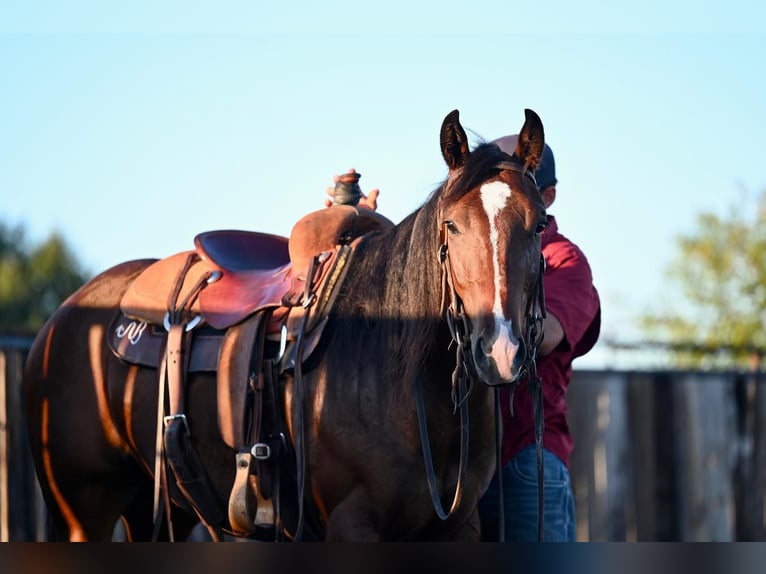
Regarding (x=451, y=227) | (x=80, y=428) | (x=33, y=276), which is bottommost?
(x=80, y=428)

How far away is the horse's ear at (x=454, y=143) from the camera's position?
355 cm

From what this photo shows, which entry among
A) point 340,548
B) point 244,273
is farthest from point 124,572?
point 244,273

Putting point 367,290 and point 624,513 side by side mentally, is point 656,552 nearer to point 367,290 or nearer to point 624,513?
point 367,290

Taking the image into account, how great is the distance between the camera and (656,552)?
2.27 meters

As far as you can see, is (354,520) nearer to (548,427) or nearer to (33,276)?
(548,427)

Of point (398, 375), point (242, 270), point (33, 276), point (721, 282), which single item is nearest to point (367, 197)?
point (242, 270)

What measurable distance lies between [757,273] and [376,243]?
12412mm

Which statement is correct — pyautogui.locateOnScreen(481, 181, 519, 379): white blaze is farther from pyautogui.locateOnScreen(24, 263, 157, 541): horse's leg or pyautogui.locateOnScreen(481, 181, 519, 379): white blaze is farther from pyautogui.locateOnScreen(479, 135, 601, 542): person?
pyautogui.locateOnScreen(24, 263, 157, 541): horse's leg

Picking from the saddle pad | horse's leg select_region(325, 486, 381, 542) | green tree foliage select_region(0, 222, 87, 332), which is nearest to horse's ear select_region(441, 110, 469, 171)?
horse's leg select_region(325, 486, 381, 542)

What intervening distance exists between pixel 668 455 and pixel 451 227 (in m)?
6.93

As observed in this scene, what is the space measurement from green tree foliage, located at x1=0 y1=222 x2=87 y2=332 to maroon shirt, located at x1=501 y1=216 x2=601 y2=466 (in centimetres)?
3087

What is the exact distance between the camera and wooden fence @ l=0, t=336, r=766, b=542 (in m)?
9.24

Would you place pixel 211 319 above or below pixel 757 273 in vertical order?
below

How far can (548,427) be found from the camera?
13.5 ft
